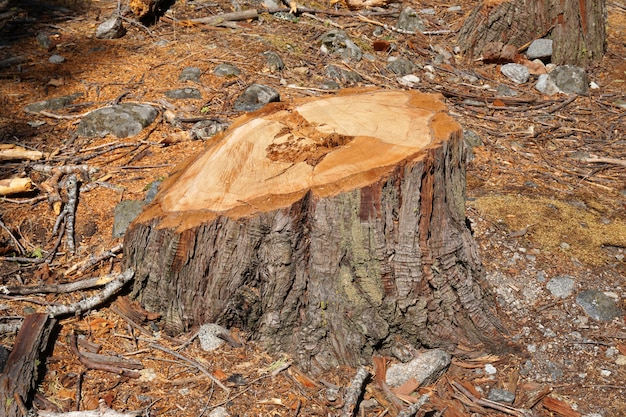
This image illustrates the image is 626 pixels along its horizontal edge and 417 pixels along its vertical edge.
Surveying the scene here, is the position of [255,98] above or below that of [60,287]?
above

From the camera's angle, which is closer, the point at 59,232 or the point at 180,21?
the point at 59,232

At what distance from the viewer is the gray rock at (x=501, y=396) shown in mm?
2992

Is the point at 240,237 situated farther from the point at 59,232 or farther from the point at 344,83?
the point at 344,83

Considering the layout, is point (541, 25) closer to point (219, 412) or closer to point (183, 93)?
point (183, 93)

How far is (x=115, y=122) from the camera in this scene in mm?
4836

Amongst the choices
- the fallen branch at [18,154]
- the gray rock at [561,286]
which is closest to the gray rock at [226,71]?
the fallen branch at [18,154]

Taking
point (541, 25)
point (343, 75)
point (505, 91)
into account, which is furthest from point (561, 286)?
point (541, 25)

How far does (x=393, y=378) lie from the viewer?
3.05m

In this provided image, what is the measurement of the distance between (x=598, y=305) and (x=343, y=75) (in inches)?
136

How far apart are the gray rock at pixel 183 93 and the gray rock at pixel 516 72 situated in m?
3.29

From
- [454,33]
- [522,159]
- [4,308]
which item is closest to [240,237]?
[4,308]

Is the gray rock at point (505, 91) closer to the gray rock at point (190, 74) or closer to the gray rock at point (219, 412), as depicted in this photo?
the gray rock at point (190, 74)

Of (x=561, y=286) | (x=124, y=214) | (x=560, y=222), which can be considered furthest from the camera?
(x=560, y=222)

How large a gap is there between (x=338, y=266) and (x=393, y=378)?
64cm
